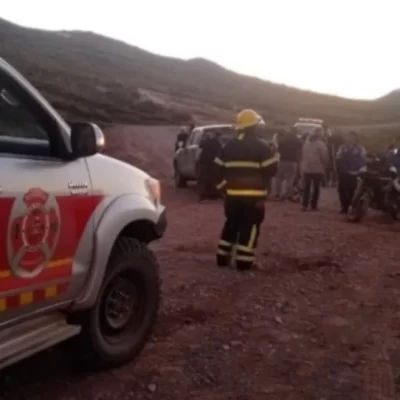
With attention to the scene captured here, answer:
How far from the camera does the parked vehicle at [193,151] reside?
19000 mm

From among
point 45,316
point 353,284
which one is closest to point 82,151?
point 45,316

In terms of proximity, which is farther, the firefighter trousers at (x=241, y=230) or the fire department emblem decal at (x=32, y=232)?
the firefighter trousers at (x=241, y=230)

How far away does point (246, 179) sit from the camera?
29.3ft

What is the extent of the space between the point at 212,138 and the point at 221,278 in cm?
955

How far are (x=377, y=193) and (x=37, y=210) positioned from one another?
11.7m

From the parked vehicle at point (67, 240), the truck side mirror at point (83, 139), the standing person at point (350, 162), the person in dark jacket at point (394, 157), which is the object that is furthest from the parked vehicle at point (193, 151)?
the truck side mirror at point (83, 139)

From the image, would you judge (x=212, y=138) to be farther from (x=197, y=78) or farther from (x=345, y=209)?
(x=197, y=78)

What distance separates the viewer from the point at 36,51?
235 feet

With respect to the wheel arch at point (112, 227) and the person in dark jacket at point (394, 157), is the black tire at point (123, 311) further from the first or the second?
the person in dark jacket at point (394, 157)

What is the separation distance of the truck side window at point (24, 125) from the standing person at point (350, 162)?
11.5 metres

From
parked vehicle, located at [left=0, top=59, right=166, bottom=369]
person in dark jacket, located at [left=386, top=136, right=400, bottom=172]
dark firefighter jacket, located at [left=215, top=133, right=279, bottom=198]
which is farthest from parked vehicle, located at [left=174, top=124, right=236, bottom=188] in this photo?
parked vehicle, located at [left=0, top=59, right=166, bottom=369]

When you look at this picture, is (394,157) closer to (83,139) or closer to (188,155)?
(188,155)

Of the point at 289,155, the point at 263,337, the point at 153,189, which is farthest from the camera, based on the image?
the point at 289,155

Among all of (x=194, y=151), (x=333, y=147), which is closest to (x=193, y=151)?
(x=194, y=151)
